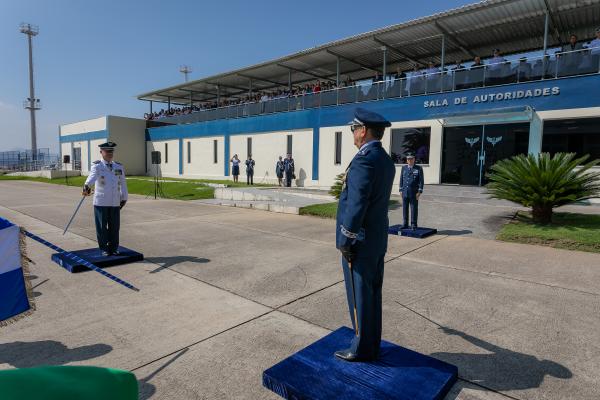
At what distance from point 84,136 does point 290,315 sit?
44211 mm

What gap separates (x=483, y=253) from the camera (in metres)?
7.36

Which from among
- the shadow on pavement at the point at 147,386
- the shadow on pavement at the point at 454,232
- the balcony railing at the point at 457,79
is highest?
the balcony railing at the point at 457,79

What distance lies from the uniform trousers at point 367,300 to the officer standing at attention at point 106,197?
482 centimetres

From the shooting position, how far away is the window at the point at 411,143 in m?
17.8

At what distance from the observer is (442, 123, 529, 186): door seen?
50.5ft

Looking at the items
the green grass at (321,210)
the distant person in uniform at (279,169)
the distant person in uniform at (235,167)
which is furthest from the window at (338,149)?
the green grass at (321,210)

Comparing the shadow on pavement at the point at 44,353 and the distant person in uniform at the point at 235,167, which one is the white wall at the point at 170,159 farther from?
the shadow on pavement at the point at 44,353

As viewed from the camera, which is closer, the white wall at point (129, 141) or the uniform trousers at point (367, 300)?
the uniform trousers at point (367, 300)

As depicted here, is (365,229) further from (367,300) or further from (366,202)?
(367,300)

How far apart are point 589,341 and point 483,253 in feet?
12.4

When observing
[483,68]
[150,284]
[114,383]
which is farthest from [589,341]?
[483,68]

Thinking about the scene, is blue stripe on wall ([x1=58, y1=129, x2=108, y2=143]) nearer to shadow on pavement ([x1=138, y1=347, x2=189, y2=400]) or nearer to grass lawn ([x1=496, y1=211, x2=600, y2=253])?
grass lawn ([x1=496, y1=211, x2=600, y2=253])

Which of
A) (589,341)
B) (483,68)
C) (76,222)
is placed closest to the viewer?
(589,341)

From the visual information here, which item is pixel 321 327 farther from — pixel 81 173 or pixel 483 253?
pixel 81 173
